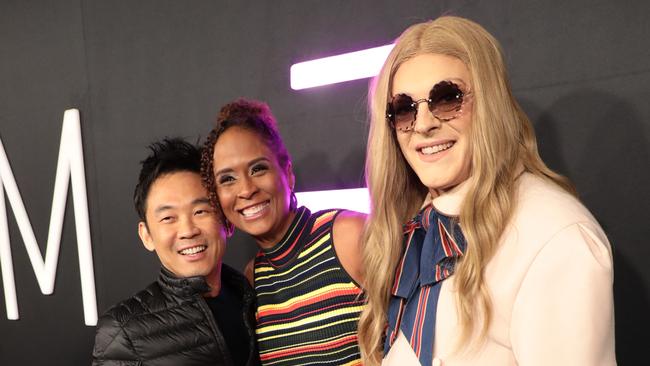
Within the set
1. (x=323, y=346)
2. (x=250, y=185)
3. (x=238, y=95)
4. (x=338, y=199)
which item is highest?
(x=238, y=95)

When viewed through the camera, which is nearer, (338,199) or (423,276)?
(423,276)

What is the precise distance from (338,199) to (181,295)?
3.26 feet

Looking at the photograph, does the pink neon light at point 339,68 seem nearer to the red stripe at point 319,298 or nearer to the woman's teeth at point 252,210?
the woman's teeth at point 252,210

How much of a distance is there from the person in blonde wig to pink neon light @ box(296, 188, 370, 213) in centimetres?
93

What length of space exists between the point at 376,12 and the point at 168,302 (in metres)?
1.56

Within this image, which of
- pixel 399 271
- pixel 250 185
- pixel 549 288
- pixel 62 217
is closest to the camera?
pixel 549 288

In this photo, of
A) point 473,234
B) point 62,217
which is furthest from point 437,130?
point 62,217

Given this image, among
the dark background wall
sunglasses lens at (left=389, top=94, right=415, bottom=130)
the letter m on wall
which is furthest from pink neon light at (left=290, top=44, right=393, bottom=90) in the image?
the letter m on wall

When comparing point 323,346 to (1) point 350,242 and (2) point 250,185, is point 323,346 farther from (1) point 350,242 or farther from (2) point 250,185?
(2) point 250,185

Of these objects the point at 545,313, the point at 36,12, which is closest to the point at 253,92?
the point at 36,12

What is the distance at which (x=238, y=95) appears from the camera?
116 inches

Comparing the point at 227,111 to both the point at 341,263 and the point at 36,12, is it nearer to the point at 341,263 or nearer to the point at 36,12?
the point at 341,263

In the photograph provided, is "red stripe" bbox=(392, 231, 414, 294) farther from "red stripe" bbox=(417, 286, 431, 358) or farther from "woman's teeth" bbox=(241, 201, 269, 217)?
"woman's teeth" bbox=(241, 201, 269, 217)

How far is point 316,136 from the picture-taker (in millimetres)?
2746
